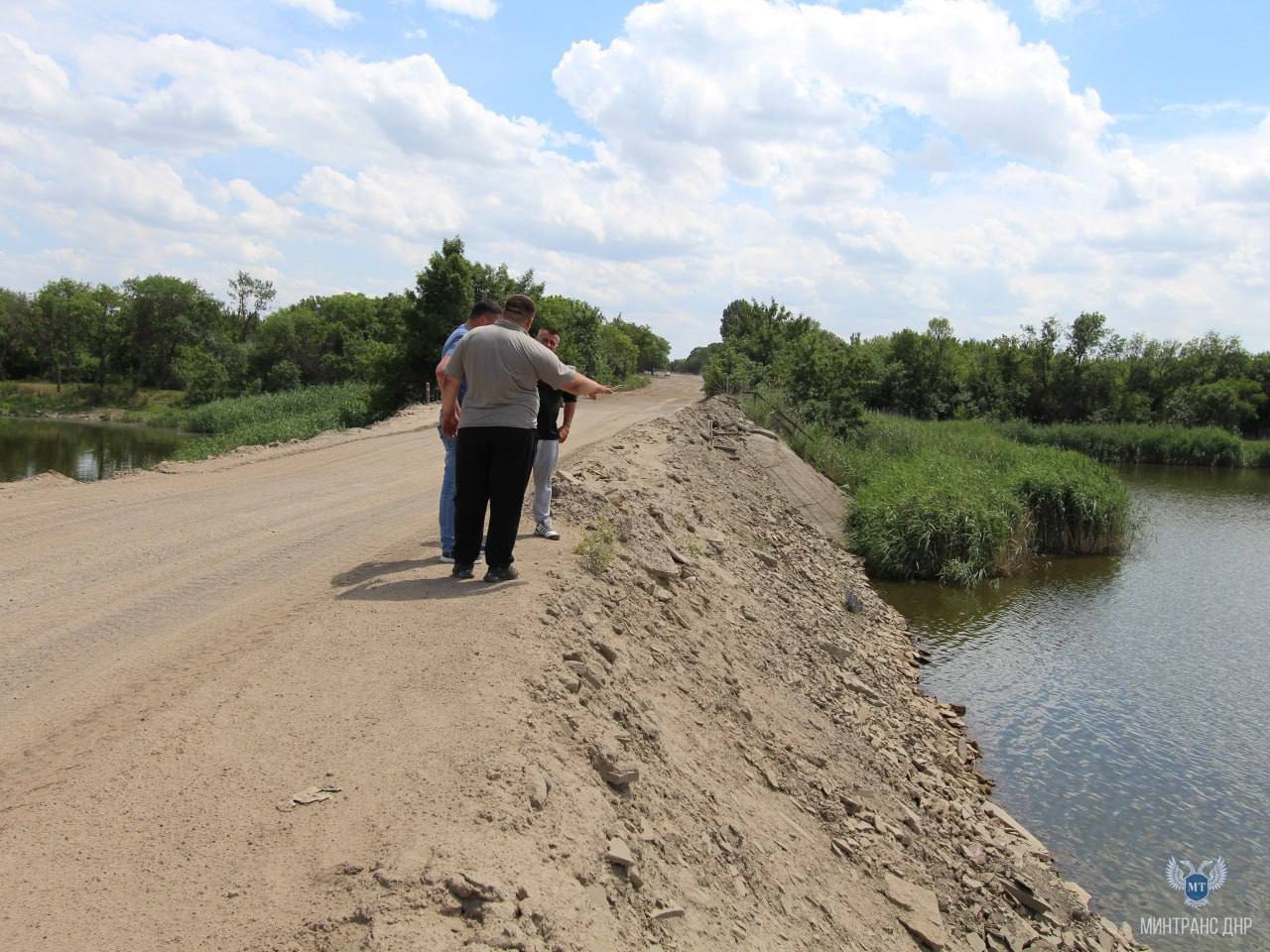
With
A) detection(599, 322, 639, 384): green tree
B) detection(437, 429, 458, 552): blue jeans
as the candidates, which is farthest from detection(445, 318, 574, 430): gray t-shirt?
detection(599, 322, 639, 384): green tree

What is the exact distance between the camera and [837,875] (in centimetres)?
561

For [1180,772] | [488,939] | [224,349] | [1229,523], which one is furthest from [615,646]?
[224,349]

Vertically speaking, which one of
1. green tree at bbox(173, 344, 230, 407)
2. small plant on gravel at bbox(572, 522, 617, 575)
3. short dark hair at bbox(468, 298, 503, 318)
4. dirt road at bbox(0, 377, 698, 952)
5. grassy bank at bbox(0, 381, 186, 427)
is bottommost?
grassy bank at bbox(0, 381, 186, 427)

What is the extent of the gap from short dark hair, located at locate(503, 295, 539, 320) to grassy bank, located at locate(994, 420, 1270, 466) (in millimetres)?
46522

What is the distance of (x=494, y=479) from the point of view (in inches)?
246

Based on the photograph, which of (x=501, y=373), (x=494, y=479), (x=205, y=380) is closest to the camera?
(x=501, y=373)

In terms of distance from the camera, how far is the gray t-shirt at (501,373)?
20.2 ft

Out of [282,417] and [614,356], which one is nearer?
[282,417]

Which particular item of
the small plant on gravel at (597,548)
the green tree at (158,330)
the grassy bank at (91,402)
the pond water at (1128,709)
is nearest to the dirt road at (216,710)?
the small plant on gravel at (597,548)

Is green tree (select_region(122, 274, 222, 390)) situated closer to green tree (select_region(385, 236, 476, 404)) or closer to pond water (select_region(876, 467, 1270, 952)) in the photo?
green tree (select_region(385, 236, 476, 404))

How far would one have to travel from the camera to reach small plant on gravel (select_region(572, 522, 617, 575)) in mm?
7391

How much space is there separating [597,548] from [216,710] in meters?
3.68

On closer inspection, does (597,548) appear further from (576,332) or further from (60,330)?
(60,330)

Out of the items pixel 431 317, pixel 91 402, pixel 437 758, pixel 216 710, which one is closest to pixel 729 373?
pixel 431 317
